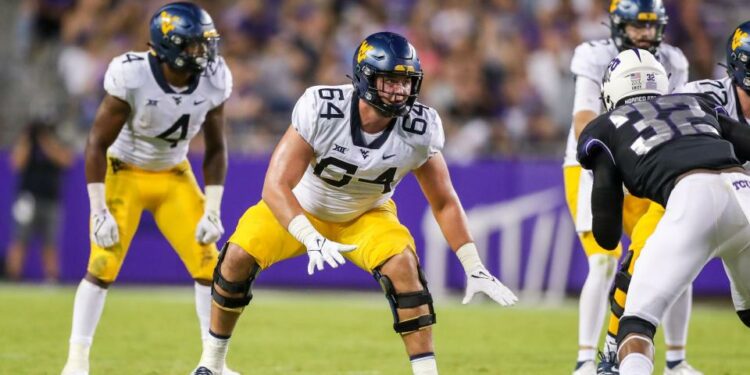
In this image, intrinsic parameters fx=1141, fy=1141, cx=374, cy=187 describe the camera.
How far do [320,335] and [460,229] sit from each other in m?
3.37

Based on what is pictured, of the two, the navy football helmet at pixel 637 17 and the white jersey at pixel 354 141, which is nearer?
the white jersey at pixel 354 141

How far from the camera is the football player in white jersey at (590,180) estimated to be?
6.48m

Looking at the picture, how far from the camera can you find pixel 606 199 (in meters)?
5.00

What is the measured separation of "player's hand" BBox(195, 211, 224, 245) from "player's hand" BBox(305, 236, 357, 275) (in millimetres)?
1460

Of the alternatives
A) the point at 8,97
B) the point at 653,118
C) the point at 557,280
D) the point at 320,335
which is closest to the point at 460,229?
the point at 653,118

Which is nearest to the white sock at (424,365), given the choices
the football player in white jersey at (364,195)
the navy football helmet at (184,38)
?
the football player in white jersey at (364,195)

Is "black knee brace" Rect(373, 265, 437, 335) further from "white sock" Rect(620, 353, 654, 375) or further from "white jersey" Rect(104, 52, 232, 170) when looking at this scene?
"white jersey" Rect(104, 52, 232, 170)

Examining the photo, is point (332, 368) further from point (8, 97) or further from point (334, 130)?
point (8, 97)

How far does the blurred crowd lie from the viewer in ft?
42.4

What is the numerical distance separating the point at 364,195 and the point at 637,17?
2146 mm

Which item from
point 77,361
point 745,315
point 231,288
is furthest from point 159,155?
point 745,315

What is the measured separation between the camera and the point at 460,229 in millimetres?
5559

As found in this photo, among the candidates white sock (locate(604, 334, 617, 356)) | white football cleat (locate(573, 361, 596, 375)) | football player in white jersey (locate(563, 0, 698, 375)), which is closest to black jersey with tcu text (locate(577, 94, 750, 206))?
white sock (locate(604, 334, 617, 356))

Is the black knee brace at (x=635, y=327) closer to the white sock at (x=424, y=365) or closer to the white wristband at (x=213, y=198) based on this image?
the white sock at (x=424, y=365)
